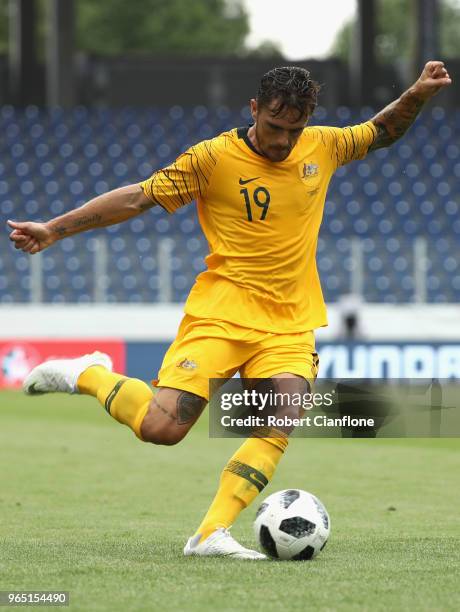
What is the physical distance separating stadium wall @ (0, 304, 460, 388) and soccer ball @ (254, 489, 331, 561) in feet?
39.6

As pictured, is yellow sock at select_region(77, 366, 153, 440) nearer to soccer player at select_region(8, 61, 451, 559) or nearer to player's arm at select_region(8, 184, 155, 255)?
soccer player at select_region(8, 61, 451, 559)

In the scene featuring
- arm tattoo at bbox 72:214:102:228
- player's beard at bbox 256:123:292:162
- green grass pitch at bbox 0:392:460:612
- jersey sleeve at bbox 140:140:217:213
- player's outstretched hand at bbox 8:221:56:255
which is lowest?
green grass pitch at bbox 0:392:460:612

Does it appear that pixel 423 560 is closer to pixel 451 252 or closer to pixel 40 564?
pixel 40 564

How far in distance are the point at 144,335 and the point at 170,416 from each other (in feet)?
43.7

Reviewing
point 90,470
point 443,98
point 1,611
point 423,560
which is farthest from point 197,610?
point 443,98

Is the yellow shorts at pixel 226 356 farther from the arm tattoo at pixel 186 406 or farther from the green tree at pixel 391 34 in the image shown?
the green tree at pixel 391 34

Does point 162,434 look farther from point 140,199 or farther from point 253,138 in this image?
point 253,138

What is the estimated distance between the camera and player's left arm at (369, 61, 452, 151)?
5801 millimetres

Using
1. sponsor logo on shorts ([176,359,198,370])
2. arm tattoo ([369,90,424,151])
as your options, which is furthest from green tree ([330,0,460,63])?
sponsor logo on shorts ([176,359,198,370])

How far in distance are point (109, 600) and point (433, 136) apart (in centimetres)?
1932

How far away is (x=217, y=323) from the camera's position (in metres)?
5.50

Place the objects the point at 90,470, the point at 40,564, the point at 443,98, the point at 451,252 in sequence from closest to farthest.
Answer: the point at 40,564 < the point at 90,470 < the point at 451,252 < the point at 443,98

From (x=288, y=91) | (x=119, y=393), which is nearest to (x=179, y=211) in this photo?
(x=119, y=393)

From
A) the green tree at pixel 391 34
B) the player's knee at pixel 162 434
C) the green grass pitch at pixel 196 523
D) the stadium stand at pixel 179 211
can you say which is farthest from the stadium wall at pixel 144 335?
the green tree at pixel 391 34
